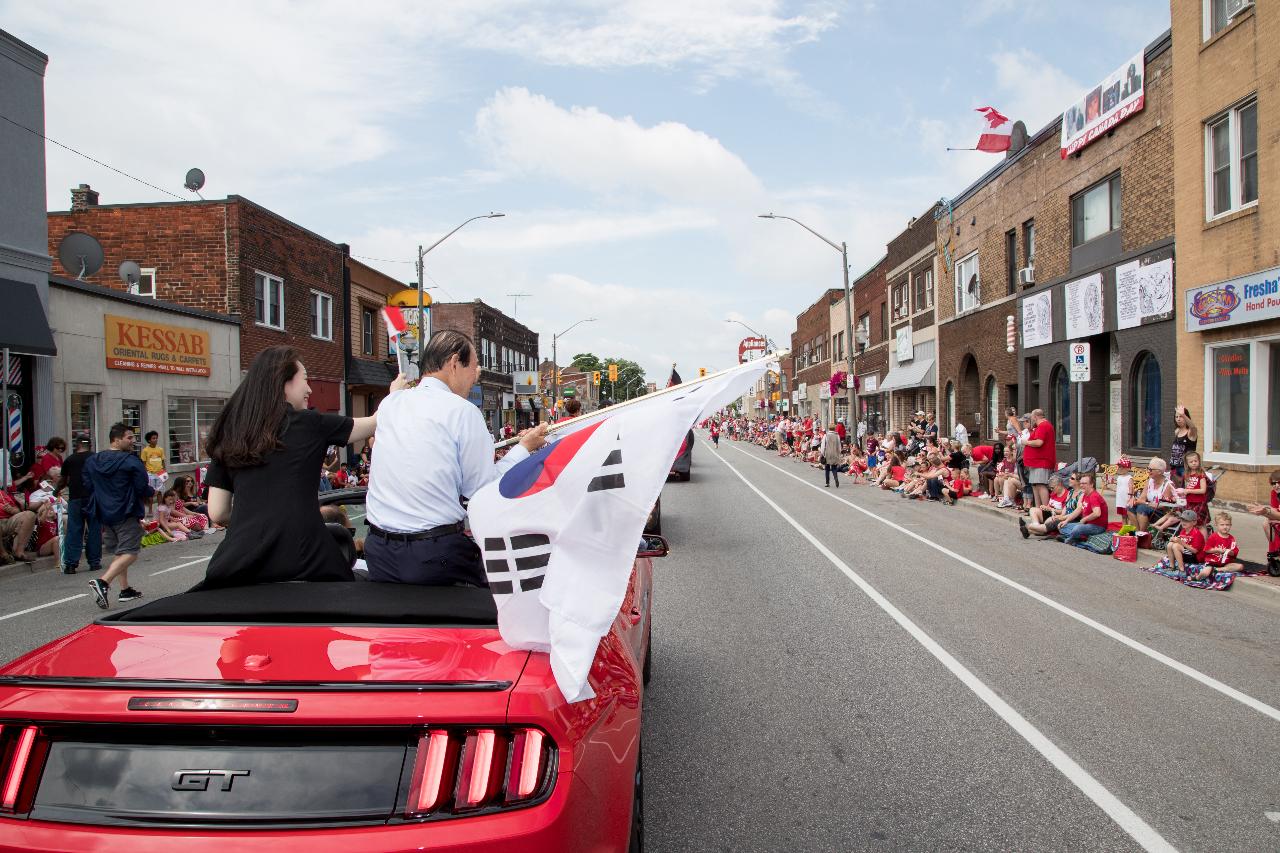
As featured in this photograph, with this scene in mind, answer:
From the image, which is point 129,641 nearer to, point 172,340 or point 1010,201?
point 172,340

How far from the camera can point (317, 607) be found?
9.02 ft

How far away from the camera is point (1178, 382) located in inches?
695

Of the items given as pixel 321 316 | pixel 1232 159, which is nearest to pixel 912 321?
pixel 1232 159

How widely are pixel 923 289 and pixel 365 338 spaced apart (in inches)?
903

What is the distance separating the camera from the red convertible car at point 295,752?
210cm

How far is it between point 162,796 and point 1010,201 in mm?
28760

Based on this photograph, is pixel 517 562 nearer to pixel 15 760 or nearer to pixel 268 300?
pixel 15 760

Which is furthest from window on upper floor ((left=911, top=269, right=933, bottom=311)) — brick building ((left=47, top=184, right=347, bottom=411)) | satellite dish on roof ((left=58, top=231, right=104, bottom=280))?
satellite dish on roof ((left=58, top=231, right=104, bottom=280))

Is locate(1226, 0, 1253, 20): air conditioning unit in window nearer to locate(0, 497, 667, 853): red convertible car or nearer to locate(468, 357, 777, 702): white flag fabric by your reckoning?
locate(468, 357, 777, 702): white flag fabric

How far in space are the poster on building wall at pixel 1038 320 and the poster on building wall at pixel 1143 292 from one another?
3.83 meters

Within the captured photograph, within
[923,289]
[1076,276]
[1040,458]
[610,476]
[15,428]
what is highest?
[923,289]

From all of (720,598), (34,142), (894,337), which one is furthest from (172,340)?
(894,337)

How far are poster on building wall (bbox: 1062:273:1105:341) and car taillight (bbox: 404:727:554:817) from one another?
22.2 meters

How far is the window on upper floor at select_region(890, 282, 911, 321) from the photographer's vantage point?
40625 millimetres
